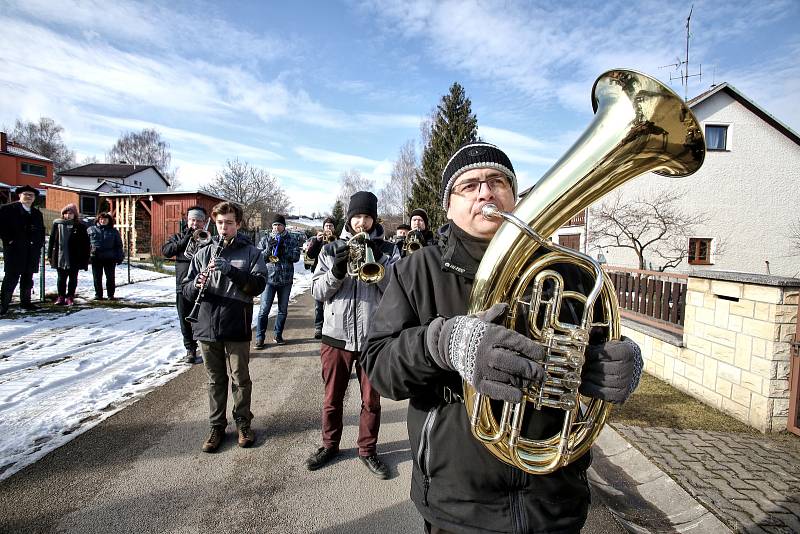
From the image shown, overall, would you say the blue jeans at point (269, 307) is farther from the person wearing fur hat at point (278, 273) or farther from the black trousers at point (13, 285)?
the black trousers at point (13, 285)

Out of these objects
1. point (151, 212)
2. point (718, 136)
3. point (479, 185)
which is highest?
point (718, 136)

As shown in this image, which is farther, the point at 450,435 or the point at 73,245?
the point at 73,245

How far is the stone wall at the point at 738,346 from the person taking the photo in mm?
3600

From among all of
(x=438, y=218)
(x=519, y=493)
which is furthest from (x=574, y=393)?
(x=438, y=218)

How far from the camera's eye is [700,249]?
55.1 feet

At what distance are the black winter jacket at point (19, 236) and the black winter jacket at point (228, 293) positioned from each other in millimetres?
5843

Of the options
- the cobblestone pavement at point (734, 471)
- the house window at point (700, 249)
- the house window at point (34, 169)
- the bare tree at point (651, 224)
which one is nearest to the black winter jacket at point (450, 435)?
the cobblestone pavement at point (734, 471)

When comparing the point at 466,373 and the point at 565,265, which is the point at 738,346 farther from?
the point at 466,373

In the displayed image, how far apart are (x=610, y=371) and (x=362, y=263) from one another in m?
2.11

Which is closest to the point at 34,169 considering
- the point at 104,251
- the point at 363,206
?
the point at 104,251

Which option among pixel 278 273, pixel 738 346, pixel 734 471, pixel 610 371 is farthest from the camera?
pixel 278 273

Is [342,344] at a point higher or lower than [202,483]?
higher

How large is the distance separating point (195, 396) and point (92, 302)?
588cm

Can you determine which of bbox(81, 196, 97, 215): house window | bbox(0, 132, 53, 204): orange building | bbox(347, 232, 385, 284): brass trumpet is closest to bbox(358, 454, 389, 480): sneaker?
bbox(347, 232, 385, 284): brass trumpet
